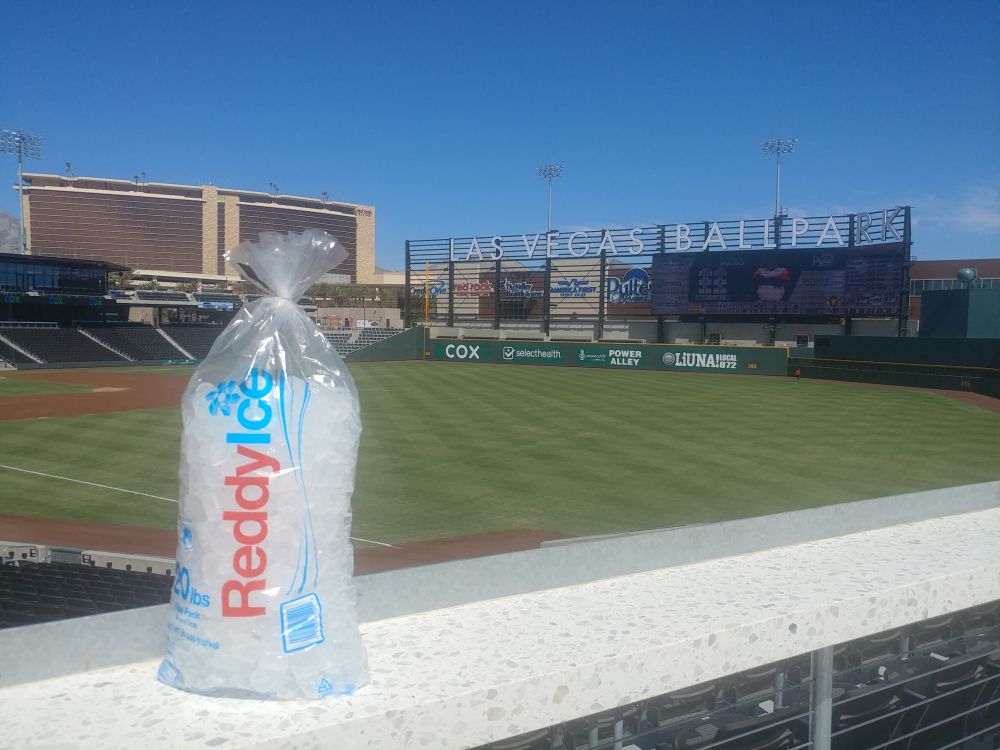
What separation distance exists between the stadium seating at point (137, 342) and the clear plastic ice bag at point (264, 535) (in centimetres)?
5137

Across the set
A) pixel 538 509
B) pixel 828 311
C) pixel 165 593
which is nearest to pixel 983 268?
pixel 828 311

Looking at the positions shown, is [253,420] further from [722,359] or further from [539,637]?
[722,359]

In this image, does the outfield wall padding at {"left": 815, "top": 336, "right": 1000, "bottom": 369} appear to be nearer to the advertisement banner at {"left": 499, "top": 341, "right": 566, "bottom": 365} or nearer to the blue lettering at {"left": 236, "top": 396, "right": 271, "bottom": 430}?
the advertisement banner at {"left": 499, "top": 341, "right": 566, "bottom": 365}

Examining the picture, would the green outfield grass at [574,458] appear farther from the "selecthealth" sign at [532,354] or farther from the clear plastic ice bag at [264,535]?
the "selecthealth" sign at [532,354]

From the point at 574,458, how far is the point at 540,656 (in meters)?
13.6

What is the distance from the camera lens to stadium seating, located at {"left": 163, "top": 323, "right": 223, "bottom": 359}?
5297 centimetres

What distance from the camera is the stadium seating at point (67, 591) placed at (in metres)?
4.01

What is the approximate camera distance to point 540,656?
4.74ft

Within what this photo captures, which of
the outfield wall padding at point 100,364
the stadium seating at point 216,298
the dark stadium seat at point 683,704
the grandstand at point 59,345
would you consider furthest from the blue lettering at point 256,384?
the stadium seating at point 216,298

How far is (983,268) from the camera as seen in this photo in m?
59.2

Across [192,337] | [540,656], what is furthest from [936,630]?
[192,337]

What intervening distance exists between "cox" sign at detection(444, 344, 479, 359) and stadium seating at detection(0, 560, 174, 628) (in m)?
37.8

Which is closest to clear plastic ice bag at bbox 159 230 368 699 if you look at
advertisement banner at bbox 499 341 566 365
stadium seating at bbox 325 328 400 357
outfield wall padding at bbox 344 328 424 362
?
advertisement banner at bbox 499 341 566 365

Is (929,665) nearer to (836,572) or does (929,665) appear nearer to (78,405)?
(836,572)
